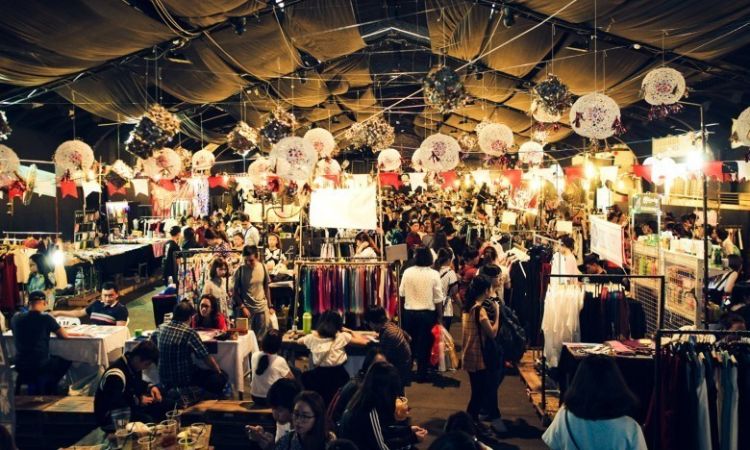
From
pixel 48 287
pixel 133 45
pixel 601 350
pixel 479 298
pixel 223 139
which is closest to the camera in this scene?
pixel 601 350

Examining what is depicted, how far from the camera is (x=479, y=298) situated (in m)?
6.41

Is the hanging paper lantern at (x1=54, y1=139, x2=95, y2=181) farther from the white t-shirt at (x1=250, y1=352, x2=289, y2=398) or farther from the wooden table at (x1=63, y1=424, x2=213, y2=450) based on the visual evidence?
the wooden table at (x1=63, y1=424, x2=213, y2=450)

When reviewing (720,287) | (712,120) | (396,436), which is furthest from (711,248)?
(396,436)

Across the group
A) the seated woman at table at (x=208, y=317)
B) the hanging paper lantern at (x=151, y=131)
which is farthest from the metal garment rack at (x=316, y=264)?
the hanging paper lantern at (x=151, y=131)

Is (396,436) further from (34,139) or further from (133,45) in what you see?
(34,139)

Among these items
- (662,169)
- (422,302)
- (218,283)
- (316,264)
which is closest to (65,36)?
(218,283)

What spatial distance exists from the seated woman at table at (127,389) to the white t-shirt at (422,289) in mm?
3431

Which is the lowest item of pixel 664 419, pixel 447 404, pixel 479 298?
pixel 447 404

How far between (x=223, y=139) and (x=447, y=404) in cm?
1346

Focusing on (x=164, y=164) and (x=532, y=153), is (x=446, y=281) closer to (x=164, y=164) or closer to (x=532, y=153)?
(x=532, y=153)

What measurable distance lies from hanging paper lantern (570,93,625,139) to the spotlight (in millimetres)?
2051

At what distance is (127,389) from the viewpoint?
5.23 meters

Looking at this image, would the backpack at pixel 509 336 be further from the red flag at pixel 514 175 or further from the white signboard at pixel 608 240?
the red flag at pixel 514 175

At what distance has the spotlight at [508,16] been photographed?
912 centimetres
